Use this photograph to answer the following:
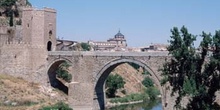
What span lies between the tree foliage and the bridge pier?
12.1 meters

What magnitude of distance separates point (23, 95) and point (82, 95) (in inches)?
227

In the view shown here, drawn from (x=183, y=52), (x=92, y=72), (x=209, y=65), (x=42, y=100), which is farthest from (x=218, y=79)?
(x=42, y=100)

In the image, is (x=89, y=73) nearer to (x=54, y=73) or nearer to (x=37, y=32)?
(x=54, y=73)

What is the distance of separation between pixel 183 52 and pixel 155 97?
33428 millimetres

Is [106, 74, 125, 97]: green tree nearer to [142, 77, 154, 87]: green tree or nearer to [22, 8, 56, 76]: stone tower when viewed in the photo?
[22, 8, 56, 76]: stone tower

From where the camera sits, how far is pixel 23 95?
40.1 m

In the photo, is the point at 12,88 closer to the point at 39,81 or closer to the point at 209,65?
the point at 39,81

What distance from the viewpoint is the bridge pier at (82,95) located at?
41062 millimetres

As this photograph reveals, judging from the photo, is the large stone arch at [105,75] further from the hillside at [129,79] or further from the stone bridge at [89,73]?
the hillside at [129,79]

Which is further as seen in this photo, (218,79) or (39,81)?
(39,81)

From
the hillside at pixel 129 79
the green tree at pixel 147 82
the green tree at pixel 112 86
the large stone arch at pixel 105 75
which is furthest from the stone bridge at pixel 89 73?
the green tree at pixel 147 82

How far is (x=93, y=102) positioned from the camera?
41.2m

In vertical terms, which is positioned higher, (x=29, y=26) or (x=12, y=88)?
(x=29, y=26)

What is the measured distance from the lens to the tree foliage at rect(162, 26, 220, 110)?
2802 cm
